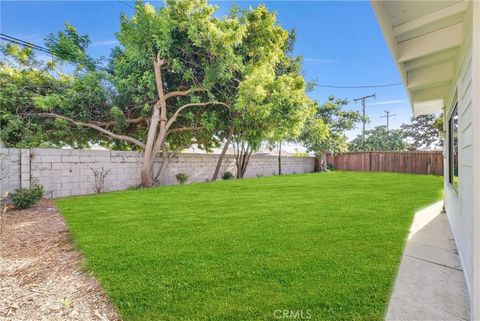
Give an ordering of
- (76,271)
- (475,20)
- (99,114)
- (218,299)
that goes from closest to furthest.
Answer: (475,20) → (218,299) → (76,271) → (99,114)

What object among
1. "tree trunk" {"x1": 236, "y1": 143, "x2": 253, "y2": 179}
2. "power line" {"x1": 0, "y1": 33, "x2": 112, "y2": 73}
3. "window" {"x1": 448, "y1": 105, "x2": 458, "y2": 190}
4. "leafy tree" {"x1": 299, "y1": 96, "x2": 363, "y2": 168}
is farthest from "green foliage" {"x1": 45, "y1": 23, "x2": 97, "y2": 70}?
"leafy tree" {"x1": 299, "y1": 96, "x2": 363, "y2": 168}

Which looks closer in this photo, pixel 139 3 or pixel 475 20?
pixel 475 20

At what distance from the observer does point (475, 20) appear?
1.54 meters

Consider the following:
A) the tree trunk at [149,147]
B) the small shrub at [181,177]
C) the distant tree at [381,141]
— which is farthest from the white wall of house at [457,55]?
the distant tree at [381,141]

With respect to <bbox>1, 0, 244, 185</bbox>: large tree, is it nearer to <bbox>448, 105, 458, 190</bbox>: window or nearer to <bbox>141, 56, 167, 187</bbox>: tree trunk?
<bbox>141, 56, 167, 187</bbox>: tree trunk

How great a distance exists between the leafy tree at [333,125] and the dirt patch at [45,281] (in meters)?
16.4

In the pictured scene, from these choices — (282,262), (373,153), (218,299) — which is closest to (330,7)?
(282,262)

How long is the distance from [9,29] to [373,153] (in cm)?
1979

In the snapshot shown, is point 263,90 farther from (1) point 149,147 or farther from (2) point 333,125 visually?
(2) point 333,125

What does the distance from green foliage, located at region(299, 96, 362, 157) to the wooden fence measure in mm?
1163

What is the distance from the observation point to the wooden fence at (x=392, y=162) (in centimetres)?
1548

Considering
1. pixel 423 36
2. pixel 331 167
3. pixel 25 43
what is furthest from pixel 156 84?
pixel 331 167

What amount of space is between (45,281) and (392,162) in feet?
63.4

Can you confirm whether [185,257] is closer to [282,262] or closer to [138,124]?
[282,262]
